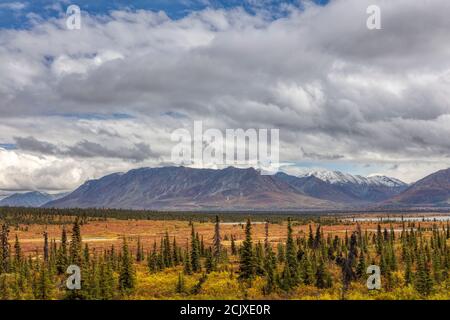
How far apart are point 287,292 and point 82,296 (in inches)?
1087

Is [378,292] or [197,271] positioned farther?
[197,271]

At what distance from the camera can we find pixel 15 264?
94938mm

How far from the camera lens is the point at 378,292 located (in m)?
61.8

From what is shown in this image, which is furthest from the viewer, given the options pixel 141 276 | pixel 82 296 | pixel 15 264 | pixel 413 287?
pixel 15 264

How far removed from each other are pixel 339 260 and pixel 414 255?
65.7 ft

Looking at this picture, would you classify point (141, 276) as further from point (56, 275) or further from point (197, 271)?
point (56, 275)
